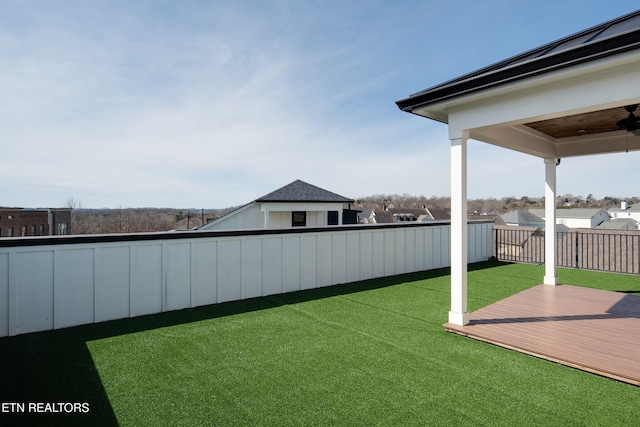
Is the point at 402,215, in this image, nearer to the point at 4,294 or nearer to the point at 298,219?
the point at 298,219

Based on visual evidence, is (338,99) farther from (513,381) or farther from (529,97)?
(513,381)

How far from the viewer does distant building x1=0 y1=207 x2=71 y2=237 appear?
15141 mm

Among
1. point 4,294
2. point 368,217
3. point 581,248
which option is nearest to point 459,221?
point 4,294

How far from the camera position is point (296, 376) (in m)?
2.66

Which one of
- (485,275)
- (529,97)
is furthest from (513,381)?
(485,275)

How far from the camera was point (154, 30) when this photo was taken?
7.79 meters

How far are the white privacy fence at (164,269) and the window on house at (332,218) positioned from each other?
733 cm

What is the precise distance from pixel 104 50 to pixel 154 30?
148 centimetres

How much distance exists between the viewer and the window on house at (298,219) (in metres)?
13.5

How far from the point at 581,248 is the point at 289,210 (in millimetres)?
9229

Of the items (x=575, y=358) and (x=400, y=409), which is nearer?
(x=400, y=409)

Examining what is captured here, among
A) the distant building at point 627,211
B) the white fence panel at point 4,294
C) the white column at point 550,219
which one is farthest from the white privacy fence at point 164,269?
the distant building at point 627,211

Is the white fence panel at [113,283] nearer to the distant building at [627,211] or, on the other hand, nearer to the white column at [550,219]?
the white column at [550,219]

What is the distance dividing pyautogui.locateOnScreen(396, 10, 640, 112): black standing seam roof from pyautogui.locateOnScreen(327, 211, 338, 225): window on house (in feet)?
34.4
